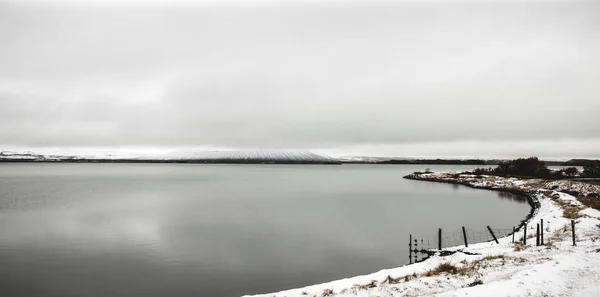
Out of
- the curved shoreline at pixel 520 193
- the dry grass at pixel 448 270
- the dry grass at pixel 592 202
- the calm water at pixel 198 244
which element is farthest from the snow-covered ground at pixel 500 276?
the dry grass at pixel 592 202

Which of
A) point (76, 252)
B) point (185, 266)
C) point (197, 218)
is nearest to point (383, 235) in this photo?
point (185, 266)

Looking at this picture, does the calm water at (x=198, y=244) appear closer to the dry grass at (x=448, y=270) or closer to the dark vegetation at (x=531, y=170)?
the dry grass at (x=448, y=270)

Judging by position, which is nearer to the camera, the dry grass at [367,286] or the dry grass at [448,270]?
the dry grass at [367,286]

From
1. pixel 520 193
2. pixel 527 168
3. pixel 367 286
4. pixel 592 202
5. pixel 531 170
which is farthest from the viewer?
pixel 527 168

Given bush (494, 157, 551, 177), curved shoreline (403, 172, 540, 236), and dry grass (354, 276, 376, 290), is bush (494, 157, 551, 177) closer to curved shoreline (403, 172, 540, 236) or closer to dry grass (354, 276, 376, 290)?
curved shoreline (403, 172, 540, 236)

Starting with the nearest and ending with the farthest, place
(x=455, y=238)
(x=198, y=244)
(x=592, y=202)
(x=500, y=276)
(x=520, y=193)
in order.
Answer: (x=500, y=276), (x=198, y=244), (x=455, y=238), (x=592, y=202), (x=520, y=193)

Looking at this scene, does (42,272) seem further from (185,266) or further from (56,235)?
(56,235)

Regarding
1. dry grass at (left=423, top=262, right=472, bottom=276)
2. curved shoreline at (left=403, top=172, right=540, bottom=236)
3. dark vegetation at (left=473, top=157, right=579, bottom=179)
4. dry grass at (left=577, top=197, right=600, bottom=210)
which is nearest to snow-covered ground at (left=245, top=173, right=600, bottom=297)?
dry grass at (left=423, top=262, right=472, bottom=276)

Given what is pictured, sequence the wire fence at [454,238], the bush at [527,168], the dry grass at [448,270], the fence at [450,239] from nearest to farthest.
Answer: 1. the dry grass at [448,270]
2. the fence at [450,239]
3. the wire fence at [454,238]
4. the bush at [527,168]

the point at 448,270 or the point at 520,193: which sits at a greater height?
the point at 448,270

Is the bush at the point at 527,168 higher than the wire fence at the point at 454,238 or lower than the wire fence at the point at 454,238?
higher

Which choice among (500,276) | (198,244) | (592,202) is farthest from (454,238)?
(198,244)

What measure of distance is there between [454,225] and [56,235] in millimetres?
43833

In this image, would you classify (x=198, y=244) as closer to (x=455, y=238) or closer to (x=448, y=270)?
(x=448, y=270)
